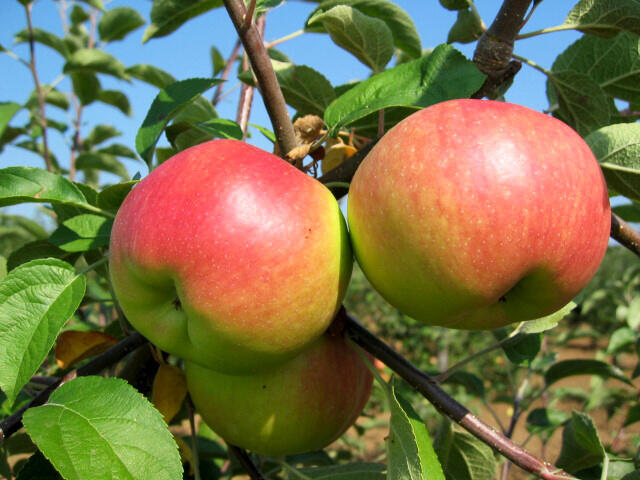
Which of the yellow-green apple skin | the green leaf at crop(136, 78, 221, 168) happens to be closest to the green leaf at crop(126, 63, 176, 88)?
the green leaf at crop(136, 78, 221, 168)

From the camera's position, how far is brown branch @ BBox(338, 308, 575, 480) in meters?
0.71

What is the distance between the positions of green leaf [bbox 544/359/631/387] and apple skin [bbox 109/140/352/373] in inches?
40.9

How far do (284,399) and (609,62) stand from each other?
830 millimetres

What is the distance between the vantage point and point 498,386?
6816 millimetres

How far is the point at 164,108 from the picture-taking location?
915 millimetres

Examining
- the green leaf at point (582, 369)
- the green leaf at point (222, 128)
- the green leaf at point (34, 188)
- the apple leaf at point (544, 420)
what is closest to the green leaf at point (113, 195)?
the green leaf at point (34, 188)

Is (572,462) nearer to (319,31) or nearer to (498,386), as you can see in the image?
(319,31)

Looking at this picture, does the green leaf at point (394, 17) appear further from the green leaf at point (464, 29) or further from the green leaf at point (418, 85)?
the green leaf at point (418, 85)

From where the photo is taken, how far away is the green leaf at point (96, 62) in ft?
7.07

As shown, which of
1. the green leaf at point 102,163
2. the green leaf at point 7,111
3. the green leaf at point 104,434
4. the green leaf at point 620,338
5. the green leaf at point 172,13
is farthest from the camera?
the green leaf at point 102,163

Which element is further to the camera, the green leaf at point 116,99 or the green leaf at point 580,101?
the green leaf at point 116,99

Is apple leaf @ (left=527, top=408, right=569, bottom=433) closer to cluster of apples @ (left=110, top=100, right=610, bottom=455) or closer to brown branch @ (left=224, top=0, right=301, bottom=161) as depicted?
cluster of apples @ (left=110, top=100, right=610, bottom=455)

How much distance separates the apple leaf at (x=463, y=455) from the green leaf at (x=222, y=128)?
720 mm

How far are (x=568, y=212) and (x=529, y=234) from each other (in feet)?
0.19
